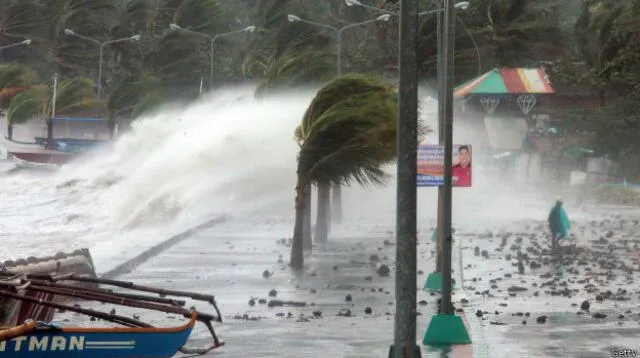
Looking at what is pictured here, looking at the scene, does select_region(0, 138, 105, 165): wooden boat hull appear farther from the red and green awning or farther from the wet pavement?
the wet pavement

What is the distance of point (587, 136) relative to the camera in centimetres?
8794

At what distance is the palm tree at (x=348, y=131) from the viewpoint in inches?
1181

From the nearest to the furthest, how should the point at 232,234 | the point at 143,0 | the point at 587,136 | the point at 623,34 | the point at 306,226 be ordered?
the point at 306,226, the point at 232,234, the point at 623,34, the point at 587,136, the point at 143,0

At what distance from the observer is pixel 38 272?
862 inches

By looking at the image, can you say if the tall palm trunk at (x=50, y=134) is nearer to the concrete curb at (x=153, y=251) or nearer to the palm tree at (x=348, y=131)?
the concrete curb at (x=153, y=251)

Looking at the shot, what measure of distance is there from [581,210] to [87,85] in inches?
2246

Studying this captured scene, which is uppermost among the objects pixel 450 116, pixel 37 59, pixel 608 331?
pixel 37 59

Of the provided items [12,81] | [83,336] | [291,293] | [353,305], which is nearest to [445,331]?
[353,305]

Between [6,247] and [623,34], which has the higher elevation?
[623,34]

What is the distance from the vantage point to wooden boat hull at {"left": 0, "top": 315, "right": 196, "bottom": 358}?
1364 centimetres

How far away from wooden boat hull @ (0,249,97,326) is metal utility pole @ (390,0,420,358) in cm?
362

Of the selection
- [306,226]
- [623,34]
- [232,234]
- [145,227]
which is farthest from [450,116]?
[623,34]

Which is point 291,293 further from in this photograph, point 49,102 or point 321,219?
point 49,102

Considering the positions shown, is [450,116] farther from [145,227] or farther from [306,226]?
[145,227]
